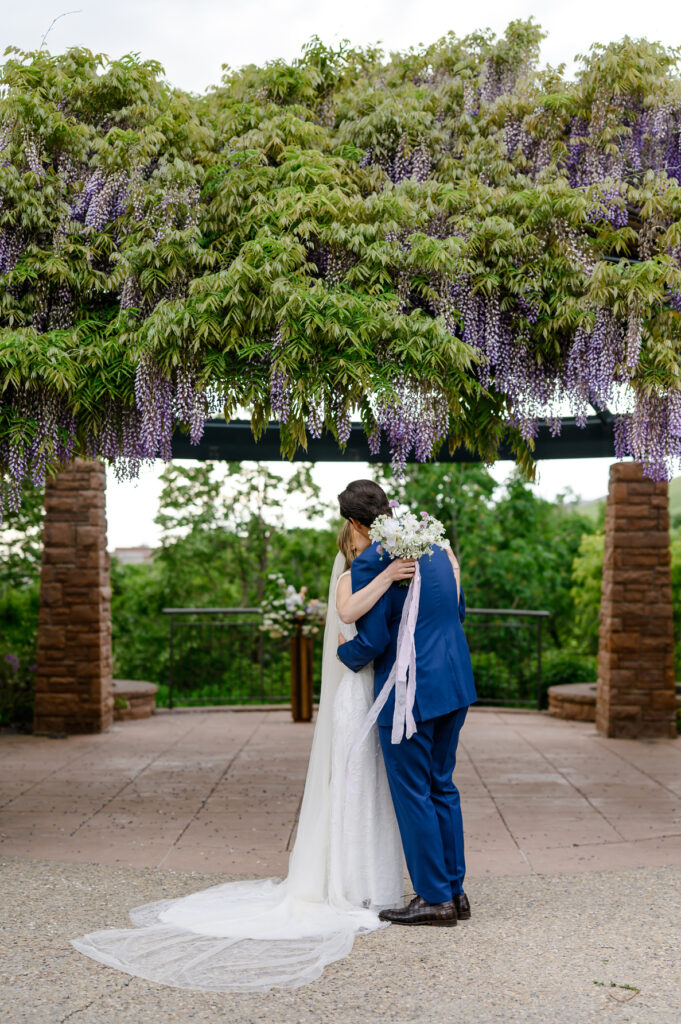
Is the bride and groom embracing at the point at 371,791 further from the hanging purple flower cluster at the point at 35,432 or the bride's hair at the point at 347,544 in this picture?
the hanging purple flower cluster at the point at 35,432

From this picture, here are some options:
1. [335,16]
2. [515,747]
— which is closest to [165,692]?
[515,747]

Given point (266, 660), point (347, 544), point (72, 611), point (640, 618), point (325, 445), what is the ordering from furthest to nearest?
point (266, 660) < point (72, 611) < point (640, 618) < point (325, 445) < point (347, 544)

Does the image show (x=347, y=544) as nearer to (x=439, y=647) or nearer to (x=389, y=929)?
(x=439, y=647)

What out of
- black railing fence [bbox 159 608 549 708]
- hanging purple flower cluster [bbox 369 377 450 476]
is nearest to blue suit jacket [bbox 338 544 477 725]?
hanging purple flower cluster [bbox 369 377 450 476]

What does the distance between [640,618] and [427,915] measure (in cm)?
499

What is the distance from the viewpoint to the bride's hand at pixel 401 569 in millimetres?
3332

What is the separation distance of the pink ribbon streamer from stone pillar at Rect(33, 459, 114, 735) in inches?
196

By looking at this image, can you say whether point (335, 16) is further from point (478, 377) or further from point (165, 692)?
point (165, 692)

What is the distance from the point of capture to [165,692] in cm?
1327

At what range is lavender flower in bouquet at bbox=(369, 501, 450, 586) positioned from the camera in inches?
129

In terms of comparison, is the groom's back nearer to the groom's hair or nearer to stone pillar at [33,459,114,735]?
the groom's hair

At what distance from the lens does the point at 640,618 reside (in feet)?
25.5

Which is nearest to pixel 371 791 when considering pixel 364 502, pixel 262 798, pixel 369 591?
pixel 369 591

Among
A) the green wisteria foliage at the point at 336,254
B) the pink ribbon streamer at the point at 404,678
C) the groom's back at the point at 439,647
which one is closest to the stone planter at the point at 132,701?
the green wisteria foliage at the point at 336,254
